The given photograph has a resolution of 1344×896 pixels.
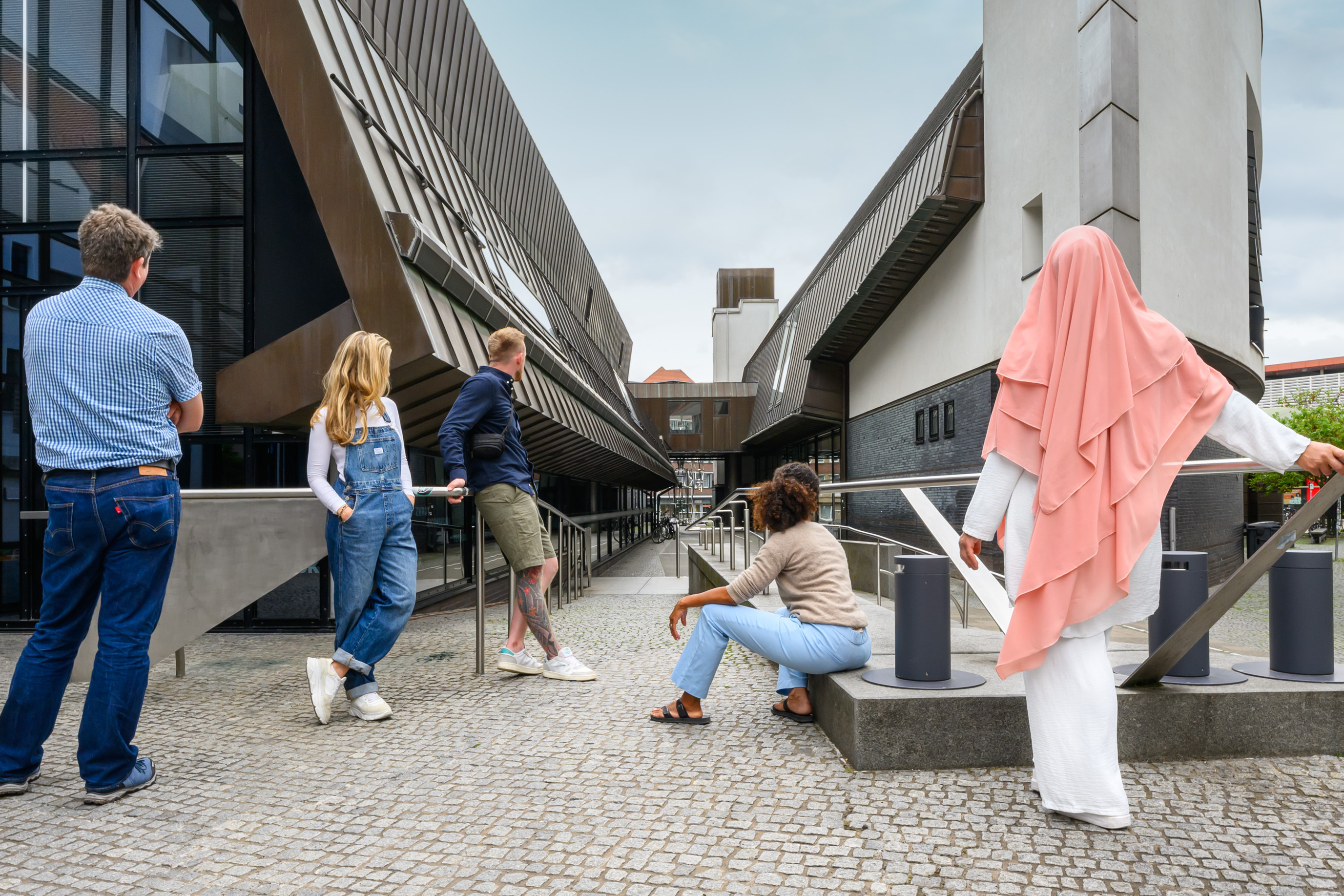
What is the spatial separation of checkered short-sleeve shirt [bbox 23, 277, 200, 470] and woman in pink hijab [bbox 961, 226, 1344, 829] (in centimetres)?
281

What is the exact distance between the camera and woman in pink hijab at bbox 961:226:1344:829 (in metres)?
2.41

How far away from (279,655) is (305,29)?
4373 millimetres

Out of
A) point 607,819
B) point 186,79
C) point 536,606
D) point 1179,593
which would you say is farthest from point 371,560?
point 186,79

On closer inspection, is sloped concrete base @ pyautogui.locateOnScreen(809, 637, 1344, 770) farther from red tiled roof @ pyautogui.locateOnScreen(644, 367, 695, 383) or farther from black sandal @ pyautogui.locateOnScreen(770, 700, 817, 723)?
red tiled roof @ pyautogui.locateOnScreen(644, 367, 695, 383)

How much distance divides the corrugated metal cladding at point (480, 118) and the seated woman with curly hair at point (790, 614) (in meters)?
6.53

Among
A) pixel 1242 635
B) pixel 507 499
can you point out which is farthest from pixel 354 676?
pixel 1242 635

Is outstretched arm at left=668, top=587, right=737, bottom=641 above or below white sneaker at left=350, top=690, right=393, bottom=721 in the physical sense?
above

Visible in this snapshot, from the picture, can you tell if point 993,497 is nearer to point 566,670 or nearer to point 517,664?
point 566,670

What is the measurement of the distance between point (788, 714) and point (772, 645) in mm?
472

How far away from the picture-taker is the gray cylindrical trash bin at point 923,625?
10.3ft

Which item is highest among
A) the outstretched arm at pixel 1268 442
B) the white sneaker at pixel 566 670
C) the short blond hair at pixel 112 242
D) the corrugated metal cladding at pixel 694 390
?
the corrugated metal cladding at pixel 694 390

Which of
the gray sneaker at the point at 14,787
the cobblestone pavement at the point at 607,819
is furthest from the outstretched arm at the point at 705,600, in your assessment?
the gray sneaker at the point at 14,787

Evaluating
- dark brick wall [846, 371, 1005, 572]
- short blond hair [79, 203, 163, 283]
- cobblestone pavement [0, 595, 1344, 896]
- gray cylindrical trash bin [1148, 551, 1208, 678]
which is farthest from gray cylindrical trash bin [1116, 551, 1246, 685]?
dark brick wall [846, 371, 1005, 572]

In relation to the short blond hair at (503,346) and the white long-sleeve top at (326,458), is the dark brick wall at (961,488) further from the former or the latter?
the white long-sleeve top at (326,458)
